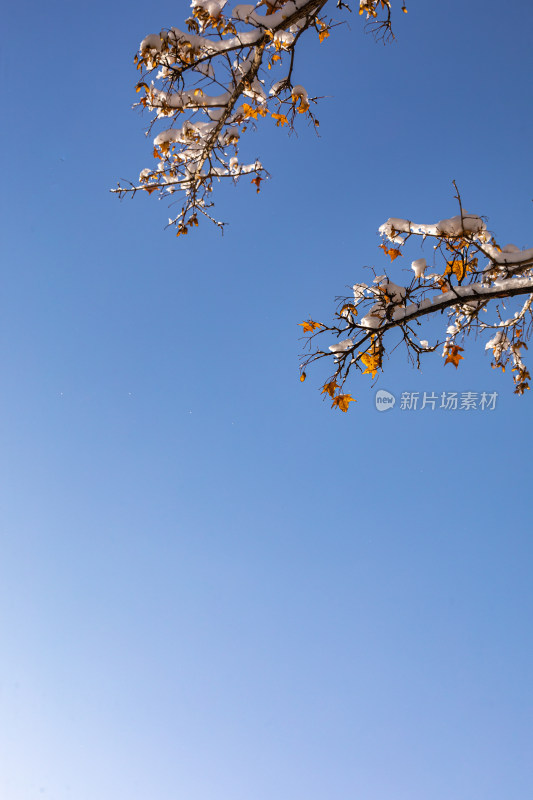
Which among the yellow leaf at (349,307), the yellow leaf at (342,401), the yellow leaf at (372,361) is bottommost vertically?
the yellow leaf at (342,401)

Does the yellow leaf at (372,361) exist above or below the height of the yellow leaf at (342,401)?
above

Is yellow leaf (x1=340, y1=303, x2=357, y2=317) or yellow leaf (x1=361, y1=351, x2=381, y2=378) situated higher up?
yellow leaf (x1=340, y1=303, x2=357, y2=317)

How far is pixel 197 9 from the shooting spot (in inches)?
134

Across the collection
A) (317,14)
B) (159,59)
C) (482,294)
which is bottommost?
(482,294)

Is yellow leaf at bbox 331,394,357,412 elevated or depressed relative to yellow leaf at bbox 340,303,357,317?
depressed

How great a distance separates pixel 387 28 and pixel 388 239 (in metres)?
2.11

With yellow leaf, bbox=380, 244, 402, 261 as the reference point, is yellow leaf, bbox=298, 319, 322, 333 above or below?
below

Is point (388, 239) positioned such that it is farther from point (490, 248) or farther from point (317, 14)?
point (317, 14)

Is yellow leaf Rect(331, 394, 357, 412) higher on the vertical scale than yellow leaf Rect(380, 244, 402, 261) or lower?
lower

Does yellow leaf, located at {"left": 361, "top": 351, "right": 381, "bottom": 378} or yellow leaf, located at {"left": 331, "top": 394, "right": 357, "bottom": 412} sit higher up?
yellow leaf, located at {"left": 361, "top": 351, "right": 381, "bottom": 378}

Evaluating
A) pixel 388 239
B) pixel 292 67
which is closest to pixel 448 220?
pixel 388 239

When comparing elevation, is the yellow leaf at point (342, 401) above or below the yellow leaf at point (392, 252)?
below

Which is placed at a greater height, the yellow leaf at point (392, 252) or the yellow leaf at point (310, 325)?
the yellow leaf at point (392, 252)

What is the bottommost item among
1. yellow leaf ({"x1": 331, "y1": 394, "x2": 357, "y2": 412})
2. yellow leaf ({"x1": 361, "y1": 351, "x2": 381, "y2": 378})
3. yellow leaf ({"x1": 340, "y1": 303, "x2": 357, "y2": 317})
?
yellow leaf ({"x1": 331, "y1": 394, "x2": 357, "y2": 412})
